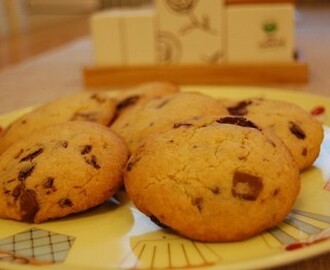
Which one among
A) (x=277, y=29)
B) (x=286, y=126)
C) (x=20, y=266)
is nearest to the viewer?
(x=20, y=266)

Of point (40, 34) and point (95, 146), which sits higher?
point (95, 146)

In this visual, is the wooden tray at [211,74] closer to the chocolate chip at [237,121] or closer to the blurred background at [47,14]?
the chocolate chip at [237,121]

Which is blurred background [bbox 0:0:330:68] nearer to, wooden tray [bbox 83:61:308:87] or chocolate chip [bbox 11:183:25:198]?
wooden tray [bbox 83:61:308:87]

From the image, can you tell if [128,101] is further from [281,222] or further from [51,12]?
[51,12]

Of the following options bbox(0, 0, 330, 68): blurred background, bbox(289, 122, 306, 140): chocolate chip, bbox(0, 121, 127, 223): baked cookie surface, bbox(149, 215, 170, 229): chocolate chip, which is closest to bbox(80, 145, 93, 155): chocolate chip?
bbox(0, 121, 127, 223): baked cookie surface

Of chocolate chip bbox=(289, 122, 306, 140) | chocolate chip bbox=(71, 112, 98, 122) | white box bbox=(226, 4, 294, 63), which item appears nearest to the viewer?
chocolate chip bbox=(289, 122, 306, 140)

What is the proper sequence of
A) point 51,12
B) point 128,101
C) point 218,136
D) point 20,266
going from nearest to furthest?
1. point 20,266
2. point 218,136
3. point 128,101
4. point 51,12

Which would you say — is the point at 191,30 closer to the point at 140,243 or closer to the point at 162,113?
the point at 162,113

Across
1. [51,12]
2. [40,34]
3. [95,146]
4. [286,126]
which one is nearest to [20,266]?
[95,146]
